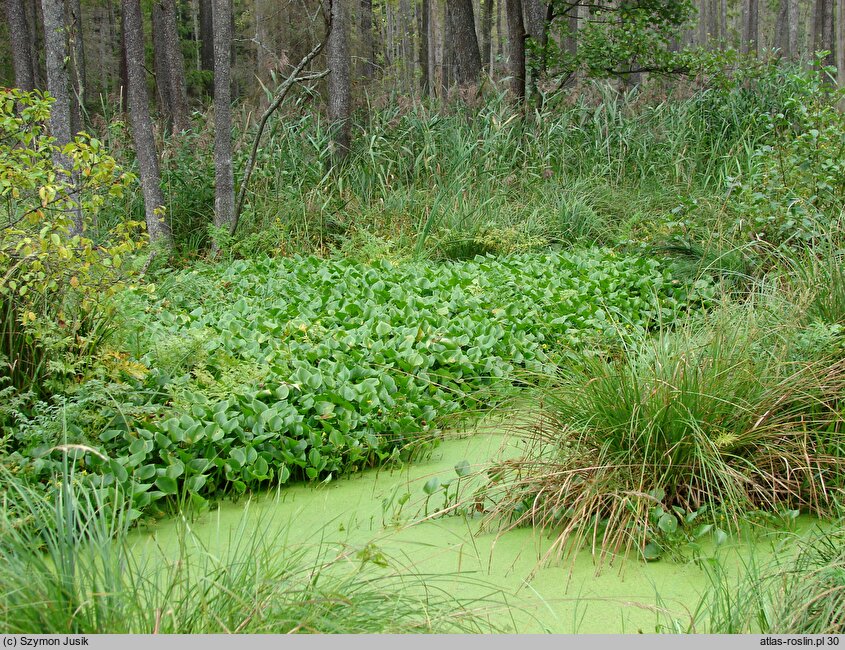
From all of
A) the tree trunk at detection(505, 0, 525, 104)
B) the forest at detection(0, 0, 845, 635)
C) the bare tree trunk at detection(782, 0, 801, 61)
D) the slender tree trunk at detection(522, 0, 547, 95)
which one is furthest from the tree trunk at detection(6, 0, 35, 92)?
the bare tree trunk at detection(782, 0, 801, 61)

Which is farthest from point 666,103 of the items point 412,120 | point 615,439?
point 615,439

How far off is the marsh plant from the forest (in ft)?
0.05

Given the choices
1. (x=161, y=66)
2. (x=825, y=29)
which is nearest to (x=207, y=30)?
(x=161, y=66)

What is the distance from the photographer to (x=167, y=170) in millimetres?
8875

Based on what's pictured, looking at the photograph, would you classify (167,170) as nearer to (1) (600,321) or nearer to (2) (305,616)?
(1) (600,321)

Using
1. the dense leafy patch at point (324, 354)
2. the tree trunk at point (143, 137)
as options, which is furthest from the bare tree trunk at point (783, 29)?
the tree trunk at point (143, 137)

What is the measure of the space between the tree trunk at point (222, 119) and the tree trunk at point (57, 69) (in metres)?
1.46

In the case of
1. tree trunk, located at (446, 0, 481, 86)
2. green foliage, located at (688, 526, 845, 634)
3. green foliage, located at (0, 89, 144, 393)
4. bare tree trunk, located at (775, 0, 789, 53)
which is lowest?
green foliage, located at (688, 526, 845, 634)

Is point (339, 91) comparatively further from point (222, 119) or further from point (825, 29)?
point (825, 29)

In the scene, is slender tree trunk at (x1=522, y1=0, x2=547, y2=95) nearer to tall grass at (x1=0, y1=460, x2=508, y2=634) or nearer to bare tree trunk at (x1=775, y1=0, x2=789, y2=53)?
tall grass at (x1=0, y1=460, x2=508, y2=634)

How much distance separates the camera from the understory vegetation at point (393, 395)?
2.29 meters

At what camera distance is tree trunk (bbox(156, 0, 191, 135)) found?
1077 centimetres

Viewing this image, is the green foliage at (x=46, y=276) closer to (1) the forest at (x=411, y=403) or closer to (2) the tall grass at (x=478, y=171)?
(1) the forest at (x=411, y=403)

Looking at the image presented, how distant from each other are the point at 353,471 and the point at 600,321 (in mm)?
2378
